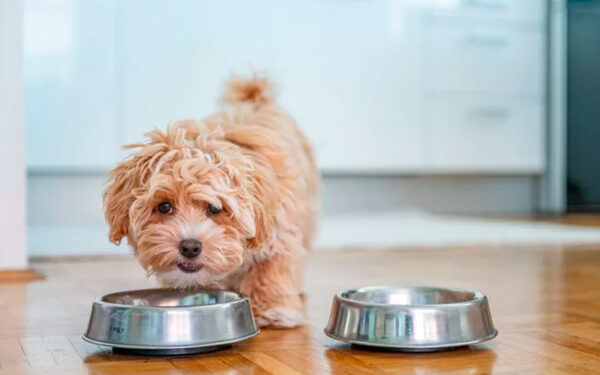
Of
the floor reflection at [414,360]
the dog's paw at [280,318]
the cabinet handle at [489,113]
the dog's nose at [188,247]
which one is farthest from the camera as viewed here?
the cabinet handle at [489,113]

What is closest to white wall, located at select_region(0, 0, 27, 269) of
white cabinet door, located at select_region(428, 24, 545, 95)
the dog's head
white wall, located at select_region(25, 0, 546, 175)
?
the dog's head

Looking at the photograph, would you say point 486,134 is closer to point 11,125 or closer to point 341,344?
point 11,125

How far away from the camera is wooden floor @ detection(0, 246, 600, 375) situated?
1.32 m

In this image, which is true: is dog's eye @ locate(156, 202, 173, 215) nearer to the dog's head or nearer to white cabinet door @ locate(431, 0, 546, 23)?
the dog's head

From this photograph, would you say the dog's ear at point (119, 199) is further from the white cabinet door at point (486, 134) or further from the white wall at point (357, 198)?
the white cabinet door at point (486, 134)

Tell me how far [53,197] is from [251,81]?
2452 millimetres

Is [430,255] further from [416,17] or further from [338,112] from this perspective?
[416,17]

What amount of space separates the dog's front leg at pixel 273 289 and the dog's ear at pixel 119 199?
1.03 ft

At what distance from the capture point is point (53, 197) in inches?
176

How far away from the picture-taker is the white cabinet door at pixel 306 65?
439 cm

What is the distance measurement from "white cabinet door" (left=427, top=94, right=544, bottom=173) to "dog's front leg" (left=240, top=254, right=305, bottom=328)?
330 cm

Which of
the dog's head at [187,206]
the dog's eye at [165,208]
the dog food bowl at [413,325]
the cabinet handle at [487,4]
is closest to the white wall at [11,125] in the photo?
the dog's head at [187,206]

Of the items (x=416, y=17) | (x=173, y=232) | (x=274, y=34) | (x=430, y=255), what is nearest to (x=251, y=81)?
(x=173, y=232)

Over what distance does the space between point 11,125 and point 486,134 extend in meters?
3.25
